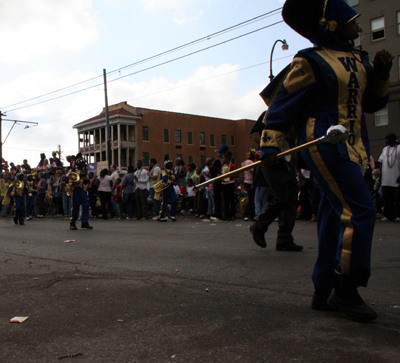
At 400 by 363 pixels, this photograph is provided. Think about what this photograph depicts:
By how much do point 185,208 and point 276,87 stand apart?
13.7 m

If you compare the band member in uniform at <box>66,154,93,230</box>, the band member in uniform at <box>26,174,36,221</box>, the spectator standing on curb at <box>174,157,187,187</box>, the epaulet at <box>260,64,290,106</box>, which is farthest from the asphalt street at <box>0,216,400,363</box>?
the band member in uniform at <box>26,174,36,221</box>

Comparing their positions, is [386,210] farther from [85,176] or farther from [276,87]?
[276,87]

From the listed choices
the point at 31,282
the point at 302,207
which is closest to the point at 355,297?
the point at 31,282

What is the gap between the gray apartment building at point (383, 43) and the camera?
34156 mm

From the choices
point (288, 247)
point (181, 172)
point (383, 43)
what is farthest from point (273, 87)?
point (383, 43)

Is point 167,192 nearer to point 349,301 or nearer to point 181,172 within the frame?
point 181,172

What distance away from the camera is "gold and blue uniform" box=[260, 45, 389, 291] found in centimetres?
289

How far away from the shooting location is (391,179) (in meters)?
10.5

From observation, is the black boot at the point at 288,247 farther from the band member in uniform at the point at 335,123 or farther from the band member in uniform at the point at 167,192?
the band member in uniform at the point at 167,192

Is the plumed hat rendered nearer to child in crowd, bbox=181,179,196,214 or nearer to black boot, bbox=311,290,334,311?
black boot, bbox=311,290,334,311

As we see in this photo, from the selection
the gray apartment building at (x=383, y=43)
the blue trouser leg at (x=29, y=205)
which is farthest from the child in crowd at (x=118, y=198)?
the gray apartment building at (x=383, y=43)

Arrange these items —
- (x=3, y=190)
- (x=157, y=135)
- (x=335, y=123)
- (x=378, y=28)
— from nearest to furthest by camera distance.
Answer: (x=335, y=123) < (x=3, y=190) < (x=378, y=28) < (x=157, y=135)

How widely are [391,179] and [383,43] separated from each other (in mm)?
28288

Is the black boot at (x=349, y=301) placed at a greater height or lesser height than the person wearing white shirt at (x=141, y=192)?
lesser
